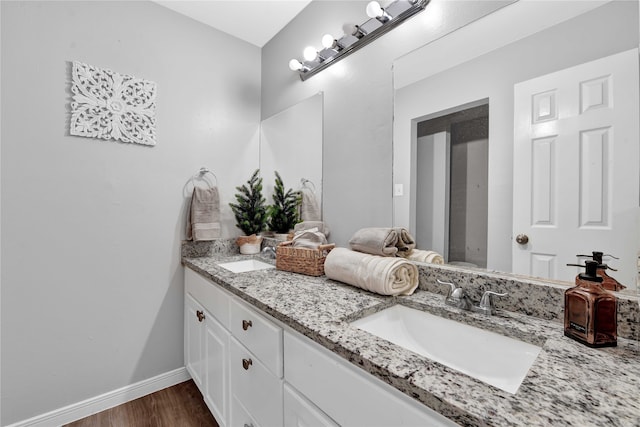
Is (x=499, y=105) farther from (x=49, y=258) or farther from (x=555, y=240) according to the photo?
(x=49, y=258)

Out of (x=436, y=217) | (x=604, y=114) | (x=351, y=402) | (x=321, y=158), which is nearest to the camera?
(x=351, y=402)

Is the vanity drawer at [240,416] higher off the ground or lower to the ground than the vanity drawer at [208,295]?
lower

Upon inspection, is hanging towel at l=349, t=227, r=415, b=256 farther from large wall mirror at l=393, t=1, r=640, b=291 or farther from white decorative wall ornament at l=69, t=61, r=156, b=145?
white decorative wall ornament at l=69, t=61, r=156, b=145

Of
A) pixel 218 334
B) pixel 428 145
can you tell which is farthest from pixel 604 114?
pixel 218 334

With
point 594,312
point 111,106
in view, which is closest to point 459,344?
point 594,312

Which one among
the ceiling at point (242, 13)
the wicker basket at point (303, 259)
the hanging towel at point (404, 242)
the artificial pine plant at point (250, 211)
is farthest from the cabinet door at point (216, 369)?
the ceiling at point (242, 13)

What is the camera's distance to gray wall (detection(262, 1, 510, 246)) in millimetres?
1201

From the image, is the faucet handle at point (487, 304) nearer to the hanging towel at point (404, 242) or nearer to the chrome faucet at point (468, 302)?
the chrome faucet at point (468, 302)

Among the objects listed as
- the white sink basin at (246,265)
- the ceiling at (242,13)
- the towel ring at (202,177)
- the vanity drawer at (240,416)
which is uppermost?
the ceiling at (242,13)

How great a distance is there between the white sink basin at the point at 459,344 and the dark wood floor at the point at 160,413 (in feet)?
4.04

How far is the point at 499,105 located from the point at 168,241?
1.88 metres

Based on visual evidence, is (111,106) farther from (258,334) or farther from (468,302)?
(468,302)

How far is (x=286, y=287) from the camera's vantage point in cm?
117

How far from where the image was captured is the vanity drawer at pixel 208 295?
1.30 metres
